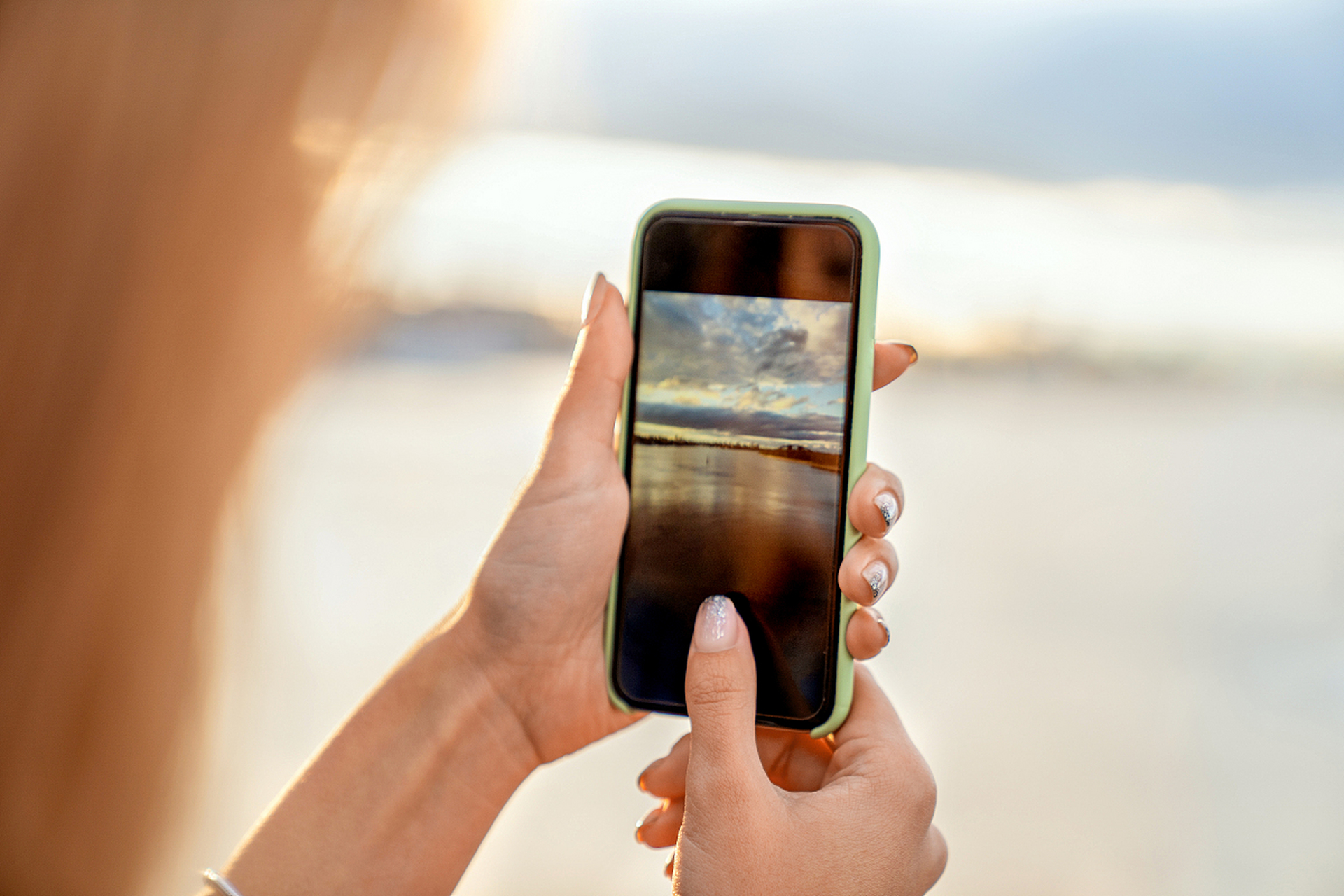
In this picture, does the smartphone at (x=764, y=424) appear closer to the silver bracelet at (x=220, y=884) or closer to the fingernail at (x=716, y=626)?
the fingernail at (x=716, y=626)

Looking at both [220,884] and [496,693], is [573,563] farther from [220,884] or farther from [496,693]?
[220,884]

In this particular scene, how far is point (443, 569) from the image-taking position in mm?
1169

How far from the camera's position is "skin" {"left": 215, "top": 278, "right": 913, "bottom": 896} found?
51 centimetres

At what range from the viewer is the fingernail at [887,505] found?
0.48 metres

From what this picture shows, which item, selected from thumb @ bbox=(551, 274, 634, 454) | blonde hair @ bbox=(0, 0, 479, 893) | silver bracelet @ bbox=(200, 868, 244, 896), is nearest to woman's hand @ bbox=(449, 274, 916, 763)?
thumb @ bbox=(551, 274, 634, 454)

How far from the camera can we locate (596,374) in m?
0.51

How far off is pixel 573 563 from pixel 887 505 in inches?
9.0

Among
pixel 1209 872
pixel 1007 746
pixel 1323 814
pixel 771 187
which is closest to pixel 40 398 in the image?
pixel 771 187

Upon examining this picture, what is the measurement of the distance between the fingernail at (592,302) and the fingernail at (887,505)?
23 cm

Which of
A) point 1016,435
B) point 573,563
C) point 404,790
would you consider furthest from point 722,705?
point 1016,435

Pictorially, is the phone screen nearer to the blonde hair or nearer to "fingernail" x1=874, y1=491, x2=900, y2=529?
"fingernail" x1=874, y1=491, x2=900, y2=529

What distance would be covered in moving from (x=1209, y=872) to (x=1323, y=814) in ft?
0.54

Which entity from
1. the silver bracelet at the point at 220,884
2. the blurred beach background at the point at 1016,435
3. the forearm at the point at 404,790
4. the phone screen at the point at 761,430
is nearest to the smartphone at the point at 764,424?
the phone screen at the point at 761,430

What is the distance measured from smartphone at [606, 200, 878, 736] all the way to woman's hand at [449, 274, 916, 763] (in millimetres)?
27
